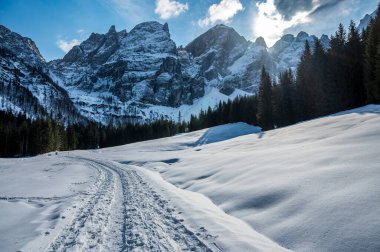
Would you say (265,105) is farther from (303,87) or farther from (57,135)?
(57,135)

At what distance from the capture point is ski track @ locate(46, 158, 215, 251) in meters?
6.71

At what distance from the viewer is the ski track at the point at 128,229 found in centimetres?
671

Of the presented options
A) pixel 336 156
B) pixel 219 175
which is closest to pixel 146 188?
pixel 219 175

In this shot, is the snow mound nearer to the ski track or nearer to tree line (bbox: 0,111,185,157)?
tree line (bbox: 0,111,185,157)

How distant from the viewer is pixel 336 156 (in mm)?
11102

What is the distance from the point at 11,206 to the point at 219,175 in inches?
417

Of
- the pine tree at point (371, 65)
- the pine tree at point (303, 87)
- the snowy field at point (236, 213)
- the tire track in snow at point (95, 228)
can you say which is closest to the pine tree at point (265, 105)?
the pine tree at point (303, 87)

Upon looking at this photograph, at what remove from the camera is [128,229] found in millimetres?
7949

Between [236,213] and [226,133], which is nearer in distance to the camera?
[236,213]

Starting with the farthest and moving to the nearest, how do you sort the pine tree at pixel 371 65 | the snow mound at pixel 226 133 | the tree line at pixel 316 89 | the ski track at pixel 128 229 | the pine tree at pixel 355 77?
A: the snow mound at pixel 226 133
the pine tree at pixel 355 77
the tree line at pixel 316 89
the pine tree at pixel 371 65
the ski track at pixel 128 229

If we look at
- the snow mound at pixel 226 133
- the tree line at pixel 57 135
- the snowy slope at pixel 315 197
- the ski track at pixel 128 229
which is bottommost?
the ski track at pixel 128 229

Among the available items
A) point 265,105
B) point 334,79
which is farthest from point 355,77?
point 265,105

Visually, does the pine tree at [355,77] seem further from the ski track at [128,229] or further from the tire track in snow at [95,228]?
the tire track in snow at [95,228]

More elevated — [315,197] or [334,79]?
[334,79]
